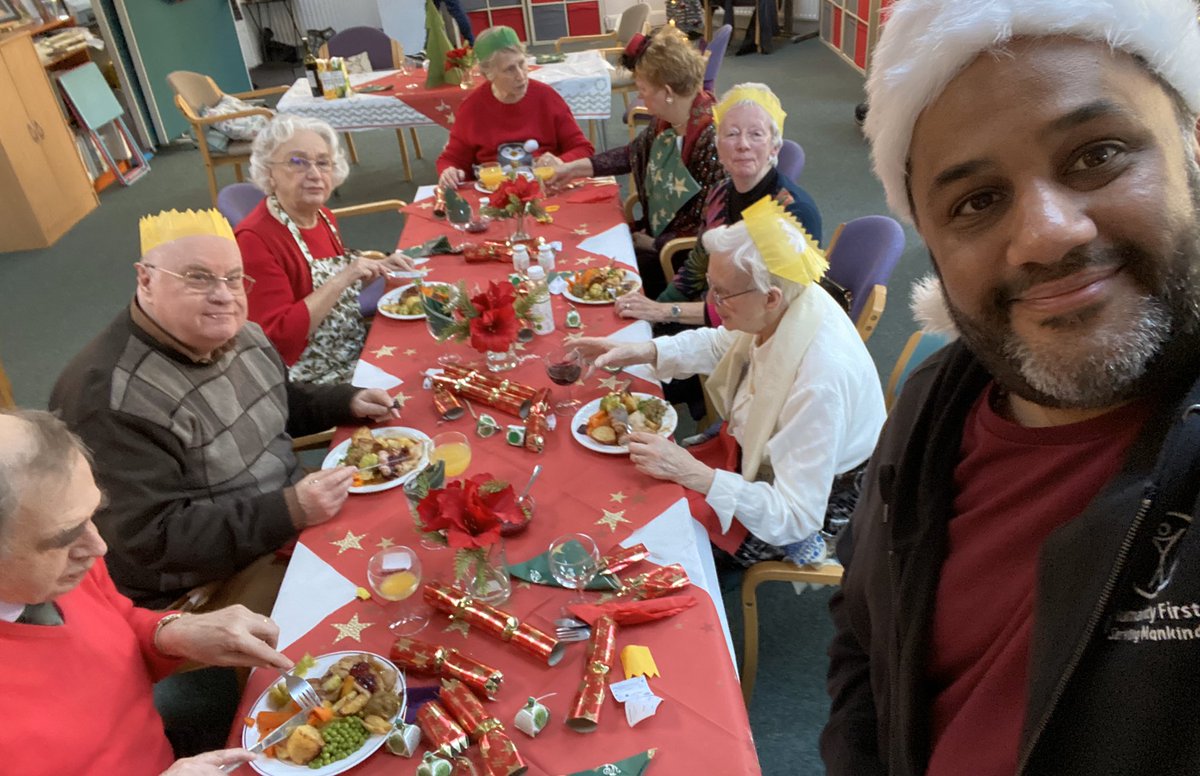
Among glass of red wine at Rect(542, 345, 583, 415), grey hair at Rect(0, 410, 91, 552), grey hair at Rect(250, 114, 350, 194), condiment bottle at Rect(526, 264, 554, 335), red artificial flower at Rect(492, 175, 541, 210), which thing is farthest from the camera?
red artificial flower at Rect(492, 175, 541, 210)

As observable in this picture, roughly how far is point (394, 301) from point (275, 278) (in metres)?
0.39

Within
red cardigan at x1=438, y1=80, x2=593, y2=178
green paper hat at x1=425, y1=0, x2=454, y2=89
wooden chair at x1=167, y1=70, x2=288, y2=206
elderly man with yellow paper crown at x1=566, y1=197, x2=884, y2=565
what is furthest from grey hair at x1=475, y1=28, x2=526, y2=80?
elderly man with yellow paper crown at x1=566, y1=197, x2=884, y2=565

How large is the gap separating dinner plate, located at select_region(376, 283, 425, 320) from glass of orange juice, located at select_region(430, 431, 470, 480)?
85cm

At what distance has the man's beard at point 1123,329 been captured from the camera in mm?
680

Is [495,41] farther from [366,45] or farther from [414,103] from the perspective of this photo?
[366,45]

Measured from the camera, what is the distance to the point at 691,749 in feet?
3.62

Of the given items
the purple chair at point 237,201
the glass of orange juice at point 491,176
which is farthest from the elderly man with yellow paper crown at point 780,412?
the purple chair at point 237,201

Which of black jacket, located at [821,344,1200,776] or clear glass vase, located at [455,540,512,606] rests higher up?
black jacket, located at [821,344,1200,776]

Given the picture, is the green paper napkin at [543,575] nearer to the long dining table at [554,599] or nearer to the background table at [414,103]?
the long dining table at [554,599]

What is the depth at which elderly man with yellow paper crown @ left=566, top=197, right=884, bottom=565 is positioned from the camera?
163cm

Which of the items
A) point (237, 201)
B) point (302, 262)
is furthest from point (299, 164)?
point (237, 201)

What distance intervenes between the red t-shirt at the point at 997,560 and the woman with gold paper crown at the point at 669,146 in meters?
2.30

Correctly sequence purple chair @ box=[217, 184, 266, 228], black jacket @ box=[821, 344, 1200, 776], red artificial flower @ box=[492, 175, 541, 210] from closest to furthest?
black jacket @ box=[821, 344, 1200, 776] → red artificial flower @ box=[492, 175, 541, 210] → purple chair @ box=[217, 184, 266, 228]

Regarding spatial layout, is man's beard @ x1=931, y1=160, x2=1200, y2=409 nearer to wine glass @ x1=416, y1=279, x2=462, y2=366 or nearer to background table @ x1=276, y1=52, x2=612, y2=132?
wine glass @ x1=416, y1=279, x2=462, y2=366
